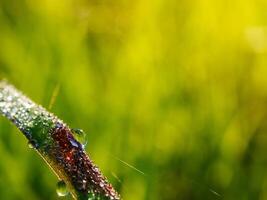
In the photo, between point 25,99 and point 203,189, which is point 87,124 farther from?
point 25,99

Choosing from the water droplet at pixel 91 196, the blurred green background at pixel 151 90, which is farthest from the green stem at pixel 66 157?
the blurred green background at pixel 151 90

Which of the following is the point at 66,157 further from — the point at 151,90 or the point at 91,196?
the point at 151,90

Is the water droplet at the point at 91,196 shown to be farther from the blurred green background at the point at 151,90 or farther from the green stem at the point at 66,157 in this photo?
the blurred green background at the point at 151,90

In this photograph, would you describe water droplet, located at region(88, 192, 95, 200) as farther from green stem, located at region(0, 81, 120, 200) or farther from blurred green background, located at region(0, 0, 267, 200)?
blurred green background, located at region(0, 0, 267, 200)

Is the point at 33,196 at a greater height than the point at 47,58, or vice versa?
the point at 47,58

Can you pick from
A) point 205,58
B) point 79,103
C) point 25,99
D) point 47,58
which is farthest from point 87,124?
point 25,99

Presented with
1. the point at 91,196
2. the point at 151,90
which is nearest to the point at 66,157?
the point at 91,196

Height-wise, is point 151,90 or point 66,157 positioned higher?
point 151,90
